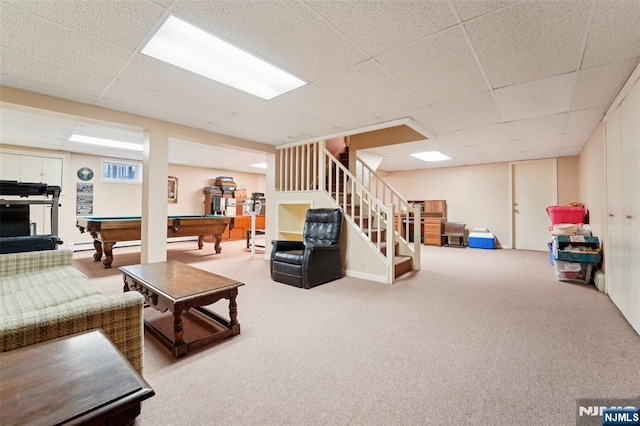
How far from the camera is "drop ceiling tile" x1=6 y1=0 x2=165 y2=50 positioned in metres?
1.70

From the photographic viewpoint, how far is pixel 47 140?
5395 millimetres

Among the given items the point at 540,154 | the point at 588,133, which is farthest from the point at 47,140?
the point at 540,154

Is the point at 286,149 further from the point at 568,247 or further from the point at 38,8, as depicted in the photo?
the point at 568,247

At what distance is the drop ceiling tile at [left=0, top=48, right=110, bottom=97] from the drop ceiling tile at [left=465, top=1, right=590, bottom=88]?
10.8ft

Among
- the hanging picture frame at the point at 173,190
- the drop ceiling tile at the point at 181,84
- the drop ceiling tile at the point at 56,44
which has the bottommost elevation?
the hanging picture frame at the point at 173,190

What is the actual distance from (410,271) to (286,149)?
320 cm

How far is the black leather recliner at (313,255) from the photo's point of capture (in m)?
3.61

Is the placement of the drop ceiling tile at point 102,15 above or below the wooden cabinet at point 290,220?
above

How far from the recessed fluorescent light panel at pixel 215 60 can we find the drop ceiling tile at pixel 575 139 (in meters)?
4.62

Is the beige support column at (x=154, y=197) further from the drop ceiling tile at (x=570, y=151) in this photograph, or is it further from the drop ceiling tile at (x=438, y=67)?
the drop ceiling tile at (x=570, y=151)

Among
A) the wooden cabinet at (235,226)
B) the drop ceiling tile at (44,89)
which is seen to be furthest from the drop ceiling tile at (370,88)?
the wooden cabinet at (235,226)

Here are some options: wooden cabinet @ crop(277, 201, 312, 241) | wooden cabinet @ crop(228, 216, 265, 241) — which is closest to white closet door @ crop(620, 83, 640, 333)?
wooden cabinet @ crop(277, 201, 312, 241)

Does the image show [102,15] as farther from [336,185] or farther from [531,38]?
[336,185]

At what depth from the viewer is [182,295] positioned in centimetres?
199
